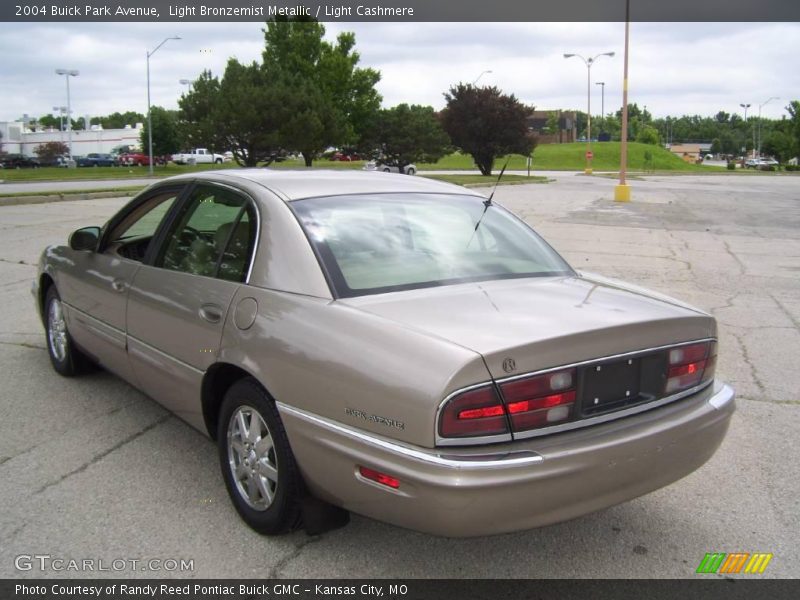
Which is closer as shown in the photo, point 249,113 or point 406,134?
point 249,113

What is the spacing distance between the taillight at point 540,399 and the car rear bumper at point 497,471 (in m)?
0.07

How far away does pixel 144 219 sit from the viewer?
4.66m

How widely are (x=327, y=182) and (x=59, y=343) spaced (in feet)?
8.76

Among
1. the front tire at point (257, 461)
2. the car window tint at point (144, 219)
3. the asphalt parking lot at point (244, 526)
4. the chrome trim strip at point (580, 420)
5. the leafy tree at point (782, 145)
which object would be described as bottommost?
the asphalt parking lot at point (244, 526)

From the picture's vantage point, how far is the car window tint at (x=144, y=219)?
441cm

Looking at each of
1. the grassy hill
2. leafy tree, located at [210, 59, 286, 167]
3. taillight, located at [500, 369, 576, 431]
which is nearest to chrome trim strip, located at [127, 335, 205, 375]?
taillight, located at [500, 369, 576, 431]

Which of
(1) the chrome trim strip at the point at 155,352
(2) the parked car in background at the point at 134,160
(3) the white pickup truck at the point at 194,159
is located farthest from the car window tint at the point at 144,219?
(3) the white pickup truck at the point at 194,159

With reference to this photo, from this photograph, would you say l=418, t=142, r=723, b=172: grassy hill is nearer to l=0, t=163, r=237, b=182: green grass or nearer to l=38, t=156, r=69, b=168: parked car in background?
l=0, t=163, r=237, b=182: green grass

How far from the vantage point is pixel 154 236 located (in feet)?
13.5

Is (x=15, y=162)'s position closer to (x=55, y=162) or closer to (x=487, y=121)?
(x=55, y=162)

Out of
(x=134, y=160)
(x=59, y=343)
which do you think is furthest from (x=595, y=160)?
(x=59, y=343)

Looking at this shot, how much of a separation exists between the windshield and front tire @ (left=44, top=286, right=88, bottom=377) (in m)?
2.55

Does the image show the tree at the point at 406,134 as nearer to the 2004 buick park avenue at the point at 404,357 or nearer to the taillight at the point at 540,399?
the 2004 buick park avenue at the point at 404,357

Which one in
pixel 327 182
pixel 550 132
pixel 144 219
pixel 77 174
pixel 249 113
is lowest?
pixel 144 219
